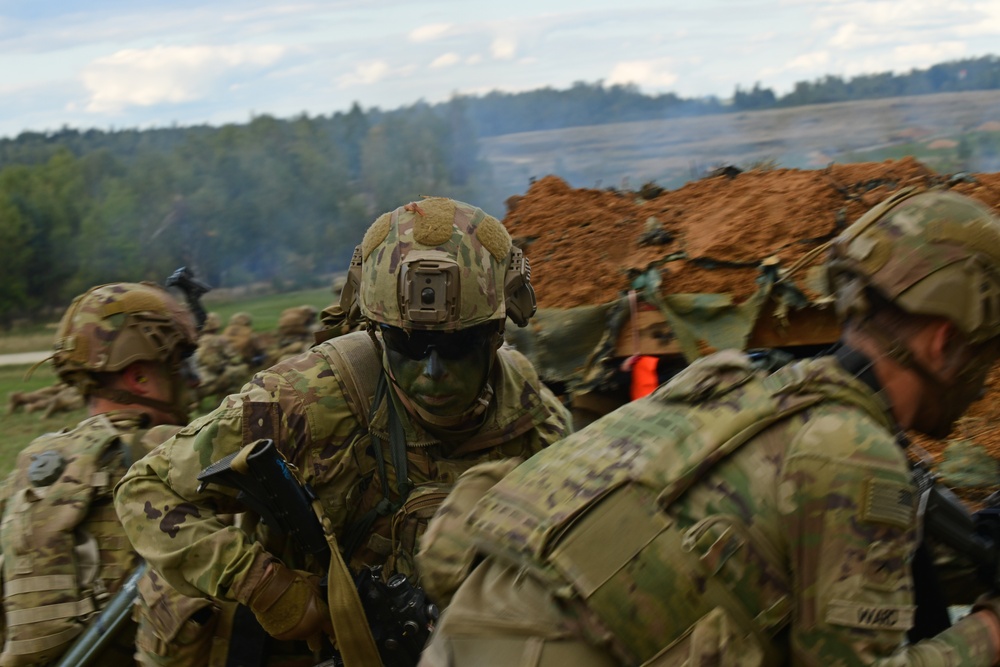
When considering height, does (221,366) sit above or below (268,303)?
above

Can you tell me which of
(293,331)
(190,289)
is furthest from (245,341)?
(190,289)

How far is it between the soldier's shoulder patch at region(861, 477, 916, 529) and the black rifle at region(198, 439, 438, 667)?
1381mm

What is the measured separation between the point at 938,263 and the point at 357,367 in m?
1.88

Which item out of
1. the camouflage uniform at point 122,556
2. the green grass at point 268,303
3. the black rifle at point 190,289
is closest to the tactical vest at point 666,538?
the camouflage uniform at point 122,556

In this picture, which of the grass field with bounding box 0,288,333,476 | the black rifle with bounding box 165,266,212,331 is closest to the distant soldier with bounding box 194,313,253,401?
the grass field with bounding box 0,288,333,476

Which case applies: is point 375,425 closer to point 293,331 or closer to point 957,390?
point 957,390

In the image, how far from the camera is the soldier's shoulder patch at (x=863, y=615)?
6.85ft

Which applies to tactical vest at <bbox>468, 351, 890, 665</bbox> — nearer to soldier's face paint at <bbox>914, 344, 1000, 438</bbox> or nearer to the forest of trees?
soldier's face paint at <bbox>914, 344, 1000, 438</bbox>

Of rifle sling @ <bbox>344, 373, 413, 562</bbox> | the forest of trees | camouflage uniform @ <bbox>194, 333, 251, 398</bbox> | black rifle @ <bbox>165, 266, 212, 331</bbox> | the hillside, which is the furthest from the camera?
the forest of trees

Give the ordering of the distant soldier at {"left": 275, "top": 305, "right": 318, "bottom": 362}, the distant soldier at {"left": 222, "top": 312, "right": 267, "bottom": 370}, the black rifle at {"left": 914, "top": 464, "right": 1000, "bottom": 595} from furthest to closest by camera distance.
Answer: the distant soldier at {"left": 275, "top": 305, "right": 318, "bottom": 362}
the distant soldier at {"left": 222, "top": 312, "right": 267, "bottom": 370}
the black rifle at {"left": 914, "top": 464, "right": 1000, "bottom": 595}

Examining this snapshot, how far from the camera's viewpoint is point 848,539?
6.86 feet

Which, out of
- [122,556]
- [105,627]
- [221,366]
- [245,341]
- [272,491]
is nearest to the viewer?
[272,491]

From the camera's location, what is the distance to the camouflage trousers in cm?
219

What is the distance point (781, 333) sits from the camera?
5430 millimetres
